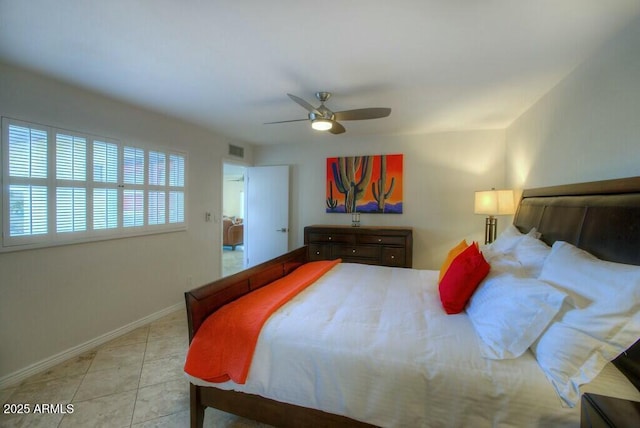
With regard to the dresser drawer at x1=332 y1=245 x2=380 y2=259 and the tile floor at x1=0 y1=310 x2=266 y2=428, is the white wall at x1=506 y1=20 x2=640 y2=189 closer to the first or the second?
the dresser drawer at x1=332 y1=245 x2=380 y2=259

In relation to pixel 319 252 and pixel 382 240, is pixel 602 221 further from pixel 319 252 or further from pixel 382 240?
pixel 319 252

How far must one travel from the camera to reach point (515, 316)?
4.17 ft

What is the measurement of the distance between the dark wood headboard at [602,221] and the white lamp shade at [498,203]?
32.4 inches

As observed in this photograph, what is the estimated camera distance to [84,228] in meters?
2.45

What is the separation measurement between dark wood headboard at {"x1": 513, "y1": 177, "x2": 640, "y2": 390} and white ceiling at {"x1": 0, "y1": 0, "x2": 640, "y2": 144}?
96 cm

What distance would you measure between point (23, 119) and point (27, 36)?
0.73 meters

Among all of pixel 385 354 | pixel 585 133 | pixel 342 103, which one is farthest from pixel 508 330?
pixel 342 103

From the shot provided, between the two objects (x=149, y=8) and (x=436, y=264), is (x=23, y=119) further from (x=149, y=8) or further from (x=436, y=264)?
(x=436, y=264)

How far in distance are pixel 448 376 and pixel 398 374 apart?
0.22 m

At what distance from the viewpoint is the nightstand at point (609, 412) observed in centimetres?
78

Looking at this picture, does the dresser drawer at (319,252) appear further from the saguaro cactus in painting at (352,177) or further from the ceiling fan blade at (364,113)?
the ceiling fan blade at (364,113)

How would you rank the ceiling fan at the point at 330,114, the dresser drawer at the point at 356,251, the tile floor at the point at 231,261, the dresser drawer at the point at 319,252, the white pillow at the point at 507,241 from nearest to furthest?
1. the white pillow at the point at 507,241
2. the ceiling fan at the point at 330,114
3. the dresser drawer at the point at 356,251
4. the dresser drawer at the point at 319,252
5. the tile floor at the point at 231,261

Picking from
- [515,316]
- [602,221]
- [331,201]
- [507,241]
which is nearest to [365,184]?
[331,201]

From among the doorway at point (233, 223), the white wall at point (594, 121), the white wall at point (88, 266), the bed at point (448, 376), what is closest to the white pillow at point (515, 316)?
the bed at point (448, 376)
